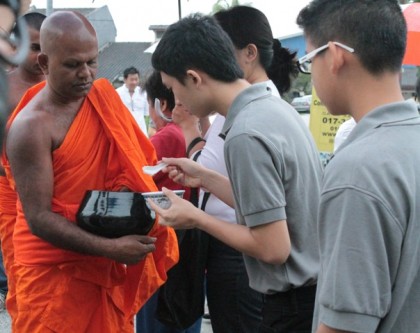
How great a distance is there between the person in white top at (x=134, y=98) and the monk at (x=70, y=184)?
7.79 m

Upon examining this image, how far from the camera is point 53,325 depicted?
107 inches

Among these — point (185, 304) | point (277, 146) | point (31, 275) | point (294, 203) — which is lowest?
point (185, 304)

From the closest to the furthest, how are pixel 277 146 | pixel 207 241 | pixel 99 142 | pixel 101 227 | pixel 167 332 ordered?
pixel 277 146 → pixel 101 227 → pixel 99 142 → pixel 207 241 → pixel 167 332

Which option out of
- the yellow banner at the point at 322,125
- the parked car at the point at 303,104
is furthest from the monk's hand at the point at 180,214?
the parked car at the point at 303,104

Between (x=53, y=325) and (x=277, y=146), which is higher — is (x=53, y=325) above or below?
below

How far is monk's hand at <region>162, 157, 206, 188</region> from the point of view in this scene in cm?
275

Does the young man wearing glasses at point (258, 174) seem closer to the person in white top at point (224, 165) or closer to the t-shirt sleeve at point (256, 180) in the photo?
A: the t-shirt sleeve at point (256, 180)

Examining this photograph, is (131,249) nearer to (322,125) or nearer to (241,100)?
(241,100)

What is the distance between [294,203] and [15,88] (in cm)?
228

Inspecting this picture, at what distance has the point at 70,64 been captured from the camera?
2721mm

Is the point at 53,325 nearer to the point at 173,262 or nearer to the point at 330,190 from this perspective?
the point at 173,262

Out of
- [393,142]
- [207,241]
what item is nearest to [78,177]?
[207,241]

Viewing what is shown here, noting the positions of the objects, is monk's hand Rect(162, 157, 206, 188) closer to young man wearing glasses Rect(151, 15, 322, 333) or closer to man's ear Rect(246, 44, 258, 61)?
young man wearing glasses Rect(151, 15, 322, 333)

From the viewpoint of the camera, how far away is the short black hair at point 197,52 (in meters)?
2.36
